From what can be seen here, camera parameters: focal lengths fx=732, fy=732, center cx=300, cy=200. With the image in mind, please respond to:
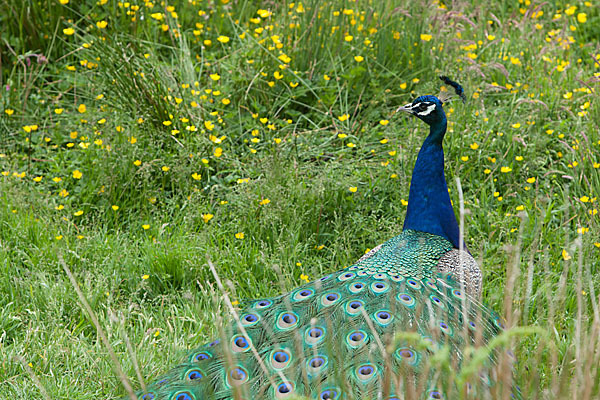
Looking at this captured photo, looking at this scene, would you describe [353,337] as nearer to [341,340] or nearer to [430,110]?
[341,340]

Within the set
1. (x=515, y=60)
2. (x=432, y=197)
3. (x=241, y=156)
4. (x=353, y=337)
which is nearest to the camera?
(x=353, y=337)

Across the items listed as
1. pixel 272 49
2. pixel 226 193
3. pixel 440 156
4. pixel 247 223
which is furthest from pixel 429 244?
pixel 272 49

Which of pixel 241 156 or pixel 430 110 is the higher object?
pixel 430 110

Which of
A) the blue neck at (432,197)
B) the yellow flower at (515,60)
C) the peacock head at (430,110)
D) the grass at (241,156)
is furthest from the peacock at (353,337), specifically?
the yellow flower at (515,60)

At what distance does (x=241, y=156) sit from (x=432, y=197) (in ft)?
4.90

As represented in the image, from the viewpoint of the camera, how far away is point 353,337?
226 cm

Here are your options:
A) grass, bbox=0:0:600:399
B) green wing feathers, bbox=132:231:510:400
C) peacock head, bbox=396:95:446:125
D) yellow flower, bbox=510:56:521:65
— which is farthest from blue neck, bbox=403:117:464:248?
yellow flower, bbox=510:56:521:65

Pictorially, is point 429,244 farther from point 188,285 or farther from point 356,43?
point 356,43

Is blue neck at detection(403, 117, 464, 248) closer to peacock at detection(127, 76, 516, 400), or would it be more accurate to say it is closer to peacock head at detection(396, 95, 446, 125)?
peacock head at detection(396, 95, 446, 125)

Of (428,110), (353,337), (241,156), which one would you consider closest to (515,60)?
(428,110)

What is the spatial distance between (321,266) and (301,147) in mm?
987

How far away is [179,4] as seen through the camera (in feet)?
17.4

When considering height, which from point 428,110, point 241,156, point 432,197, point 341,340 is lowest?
point 241,156

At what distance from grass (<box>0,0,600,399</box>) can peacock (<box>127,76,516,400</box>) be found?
516 mm
